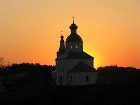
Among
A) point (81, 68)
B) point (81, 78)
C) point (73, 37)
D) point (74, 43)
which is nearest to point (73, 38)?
point (73, 37)

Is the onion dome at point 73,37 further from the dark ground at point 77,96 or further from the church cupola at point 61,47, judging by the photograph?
the dark ground at point 77,96

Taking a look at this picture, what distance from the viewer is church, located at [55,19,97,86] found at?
7850cm

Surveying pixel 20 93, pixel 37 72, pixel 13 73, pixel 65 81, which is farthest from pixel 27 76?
pixel 20 93

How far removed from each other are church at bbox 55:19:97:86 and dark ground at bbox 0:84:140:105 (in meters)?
5.33

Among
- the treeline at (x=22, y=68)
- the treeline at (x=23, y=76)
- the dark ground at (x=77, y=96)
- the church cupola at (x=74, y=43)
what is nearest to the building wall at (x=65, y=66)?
the church cupola at (x=74, y=43)

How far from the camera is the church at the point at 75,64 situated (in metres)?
78.5

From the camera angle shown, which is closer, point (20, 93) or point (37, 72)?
point (20, 93)

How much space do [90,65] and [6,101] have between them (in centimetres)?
1372

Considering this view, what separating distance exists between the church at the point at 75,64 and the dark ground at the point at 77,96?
533cm

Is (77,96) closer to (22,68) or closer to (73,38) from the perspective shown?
(73,38)

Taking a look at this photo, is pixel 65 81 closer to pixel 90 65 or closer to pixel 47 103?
pixel 90 65

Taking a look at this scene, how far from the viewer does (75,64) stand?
259 ft

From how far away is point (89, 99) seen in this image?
70.2 m

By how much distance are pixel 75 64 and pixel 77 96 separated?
8738mm
